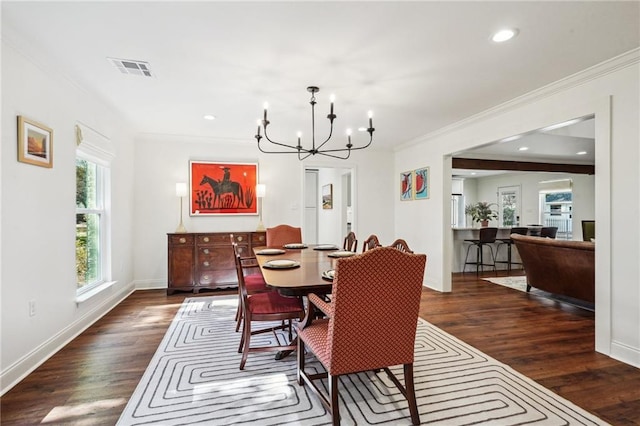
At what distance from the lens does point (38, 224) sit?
2422 mm

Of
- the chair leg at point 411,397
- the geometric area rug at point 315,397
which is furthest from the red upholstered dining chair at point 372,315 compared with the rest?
the geometric area rug at point 315,397

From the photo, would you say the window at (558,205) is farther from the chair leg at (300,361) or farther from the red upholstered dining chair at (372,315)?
the chair leg at (300,361)

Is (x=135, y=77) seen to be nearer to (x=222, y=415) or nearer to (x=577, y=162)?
(x=222, y=415)

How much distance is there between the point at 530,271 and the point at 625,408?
3.04 m

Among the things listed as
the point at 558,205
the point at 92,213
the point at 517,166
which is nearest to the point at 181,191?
Answer: the point at 92,213

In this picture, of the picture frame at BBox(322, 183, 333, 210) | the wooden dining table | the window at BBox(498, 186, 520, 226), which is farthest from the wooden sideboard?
the window at BBox(498, 186, 520, 226)

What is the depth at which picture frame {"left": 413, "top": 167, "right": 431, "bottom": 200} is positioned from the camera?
511 centimetres

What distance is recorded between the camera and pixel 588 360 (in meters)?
2.54

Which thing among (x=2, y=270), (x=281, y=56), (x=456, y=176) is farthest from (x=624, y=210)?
(x=456, y=176)

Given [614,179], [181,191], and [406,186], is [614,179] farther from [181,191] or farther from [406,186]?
[181,191]

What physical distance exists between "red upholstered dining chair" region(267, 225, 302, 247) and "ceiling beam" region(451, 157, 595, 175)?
3.35m

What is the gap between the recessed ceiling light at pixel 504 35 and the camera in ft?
6.93

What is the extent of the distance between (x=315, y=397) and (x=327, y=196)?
6.21m

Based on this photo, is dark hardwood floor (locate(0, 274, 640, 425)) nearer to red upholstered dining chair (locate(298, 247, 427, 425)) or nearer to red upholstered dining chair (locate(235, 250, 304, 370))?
red upholstered dining chair (locate(235, 250, 304, 370))
